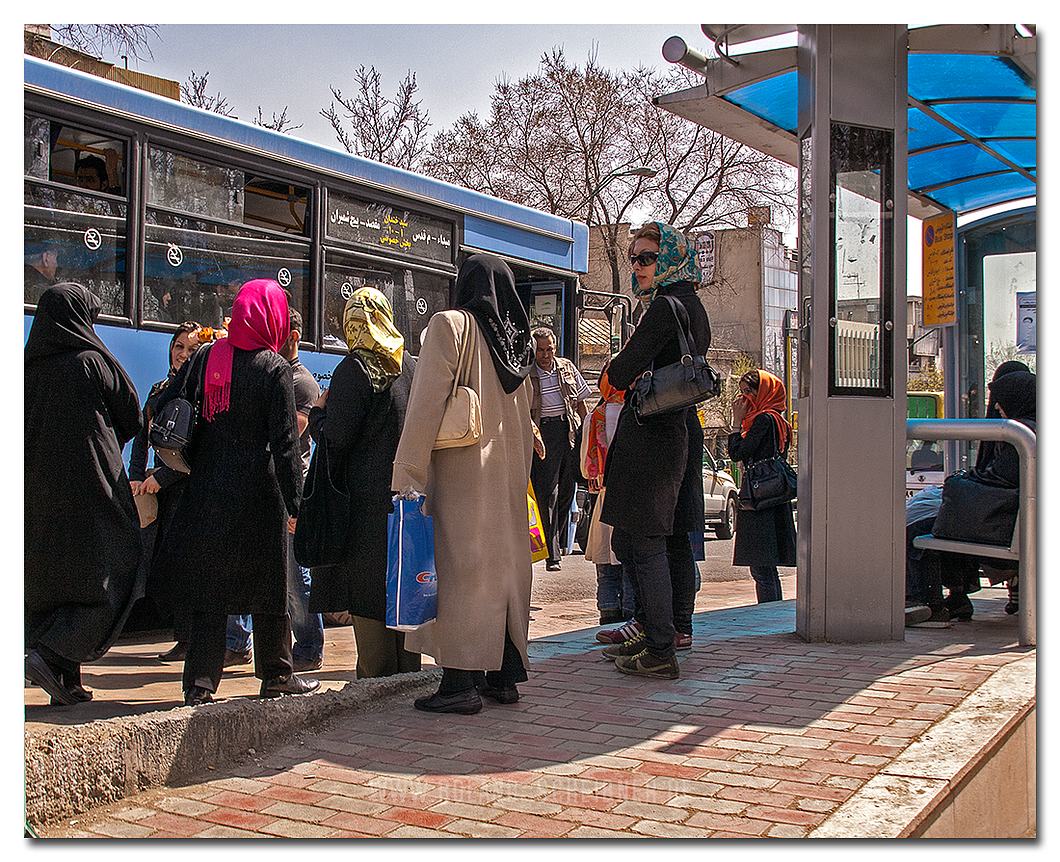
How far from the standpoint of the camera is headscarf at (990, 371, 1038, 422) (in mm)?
6930

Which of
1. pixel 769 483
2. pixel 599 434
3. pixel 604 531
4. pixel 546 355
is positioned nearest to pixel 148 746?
pixel 604 531

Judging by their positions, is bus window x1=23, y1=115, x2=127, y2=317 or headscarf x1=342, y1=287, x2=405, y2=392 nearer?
headscarf x1=342, y1=287, x2=405, y2=392

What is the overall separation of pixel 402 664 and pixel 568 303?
21.0ft

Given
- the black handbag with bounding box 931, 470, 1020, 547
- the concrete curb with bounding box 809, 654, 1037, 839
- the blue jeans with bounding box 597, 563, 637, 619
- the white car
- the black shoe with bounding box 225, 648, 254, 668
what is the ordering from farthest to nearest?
the white car < the blue jeans with bounding box 597, 563, 637, 619 < the black handbag with bounding box 931, 470, 1020, 547 < the black shoe with bounding box 225, 648, 254, 668 < the concrete curb with bounding box 809, 654, 1037, 839

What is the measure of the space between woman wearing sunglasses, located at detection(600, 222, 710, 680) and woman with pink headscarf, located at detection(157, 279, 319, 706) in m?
1.50

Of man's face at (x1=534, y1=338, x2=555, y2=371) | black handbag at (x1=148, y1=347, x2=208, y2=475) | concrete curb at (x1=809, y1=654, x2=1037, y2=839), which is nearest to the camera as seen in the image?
concrete curb at (x1=809, y1=654, x2=1037, y2=839)

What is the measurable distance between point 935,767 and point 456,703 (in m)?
1.91

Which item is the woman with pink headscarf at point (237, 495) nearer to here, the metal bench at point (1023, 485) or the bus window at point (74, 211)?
the bus window at point (74, 211)

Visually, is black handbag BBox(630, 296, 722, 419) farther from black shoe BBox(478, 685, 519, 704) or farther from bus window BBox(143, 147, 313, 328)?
bus window BBox(143, 147, 313, 328)

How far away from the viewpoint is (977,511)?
22.3 ft

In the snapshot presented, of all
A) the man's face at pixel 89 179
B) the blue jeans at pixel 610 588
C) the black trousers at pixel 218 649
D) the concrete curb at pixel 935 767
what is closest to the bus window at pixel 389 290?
the man's face at pixel 89 179

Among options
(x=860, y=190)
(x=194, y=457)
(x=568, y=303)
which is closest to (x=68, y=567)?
(x=194, y=457)

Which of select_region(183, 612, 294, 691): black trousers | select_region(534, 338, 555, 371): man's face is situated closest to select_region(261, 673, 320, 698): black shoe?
select_region(183, 612, 294, 691): black trousers

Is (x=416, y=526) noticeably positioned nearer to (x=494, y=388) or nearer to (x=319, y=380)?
(x=494, y=388)
